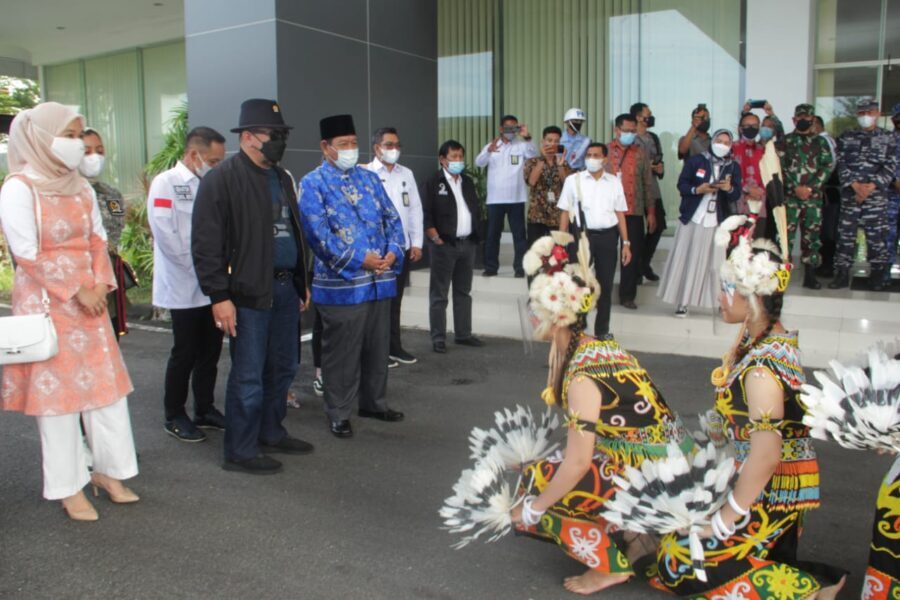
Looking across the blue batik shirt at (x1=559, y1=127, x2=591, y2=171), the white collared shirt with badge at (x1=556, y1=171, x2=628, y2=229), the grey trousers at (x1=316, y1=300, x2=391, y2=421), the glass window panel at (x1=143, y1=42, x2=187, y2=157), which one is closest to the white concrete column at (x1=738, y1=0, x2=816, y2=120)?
the blue batik shirt at (x1=559, y1=127, x2=591, y2=171)

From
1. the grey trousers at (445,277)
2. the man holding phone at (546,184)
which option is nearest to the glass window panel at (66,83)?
the man holding phone at (546,184)

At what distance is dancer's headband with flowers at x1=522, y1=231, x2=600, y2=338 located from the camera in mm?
3029

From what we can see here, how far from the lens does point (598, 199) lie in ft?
24.8

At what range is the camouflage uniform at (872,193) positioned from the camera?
8125mm

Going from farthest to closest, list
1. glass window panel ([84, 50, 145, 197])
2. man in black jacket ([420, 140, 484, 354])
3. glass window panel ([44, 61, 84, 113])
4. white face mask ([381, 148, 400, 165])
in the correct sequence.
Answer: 1. glass window panel ([44, 61, 84, 113])
2. glass window panel ([84, 50, 145, 197])
3. man in black jacket ([420, 140, 484, 354])
4. white face mask ([381, 148, 400, 165])

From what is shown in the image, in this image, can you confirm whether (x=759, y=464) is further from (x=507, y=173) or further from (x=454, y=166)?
(x=507, y=173)

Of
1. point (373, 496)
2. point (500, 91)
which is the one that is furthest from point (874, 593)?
point (500, 91)

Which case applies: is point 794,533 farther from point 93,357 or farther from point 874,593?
point 93,357

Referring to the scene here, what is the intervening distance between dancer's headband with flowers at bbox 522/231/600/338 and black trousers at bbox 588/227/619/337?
14.9 ft

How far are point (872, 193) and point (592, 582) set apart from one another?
22.0 feet

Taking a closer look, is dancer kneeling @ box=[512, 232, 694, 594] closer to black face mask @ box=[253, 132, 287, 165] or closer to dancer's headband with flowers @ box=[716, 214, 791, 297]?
dancer's headband with flowers @ box=[716, 214, 791, 297]

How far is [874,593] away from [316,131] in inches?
291

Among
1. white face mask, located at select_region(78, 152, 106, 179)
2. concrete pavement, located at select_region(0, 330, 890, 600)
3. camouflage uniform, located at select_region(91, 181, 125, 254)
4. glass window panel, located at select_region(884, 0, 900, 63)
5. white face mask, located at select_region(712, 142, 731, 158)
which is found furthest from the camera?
glass window panel, located at select_region(884, 0, 900, 63)

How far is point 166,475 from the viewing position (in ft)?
15.0
